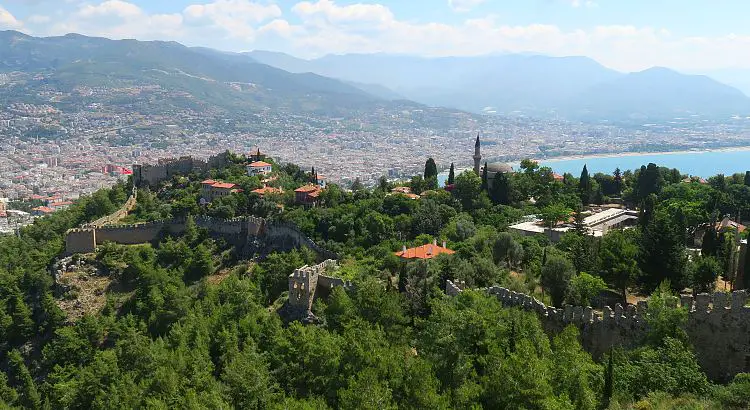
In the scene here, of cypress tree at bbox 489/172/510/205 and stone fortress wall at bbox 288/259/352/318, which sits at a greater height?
cypress tree at bbox 489/172/510/205

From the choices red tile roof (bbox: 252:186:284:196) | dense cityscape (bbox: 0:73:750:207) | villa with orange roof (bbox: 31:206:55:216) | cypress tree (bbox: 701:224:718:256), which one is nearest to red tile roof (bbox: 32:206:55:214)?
villa with orange roof (bbox: 31:206:55:216)

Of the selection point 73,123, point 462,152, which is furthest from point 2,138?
point 462,152

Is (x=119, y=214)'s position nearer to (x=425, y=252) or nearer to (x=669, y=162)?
(x=425, y=252)

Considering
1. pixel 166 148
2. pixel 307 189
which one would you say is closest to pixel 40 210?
pixel 166 148

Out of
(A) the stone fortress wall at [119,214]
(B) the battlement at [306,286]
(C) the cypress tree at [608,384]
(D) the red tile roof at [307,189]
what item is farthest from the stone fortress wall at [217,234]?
(C) the cypress tree at [608,384]

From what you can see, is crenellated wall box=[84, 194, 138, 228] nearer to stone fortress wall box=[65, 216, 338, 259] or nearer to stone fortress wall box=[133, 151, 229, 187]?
stone fortress wall box=[65, 216, 338, 259]

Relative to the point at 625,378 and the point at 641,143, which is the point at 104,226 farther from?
the point at 641,143
